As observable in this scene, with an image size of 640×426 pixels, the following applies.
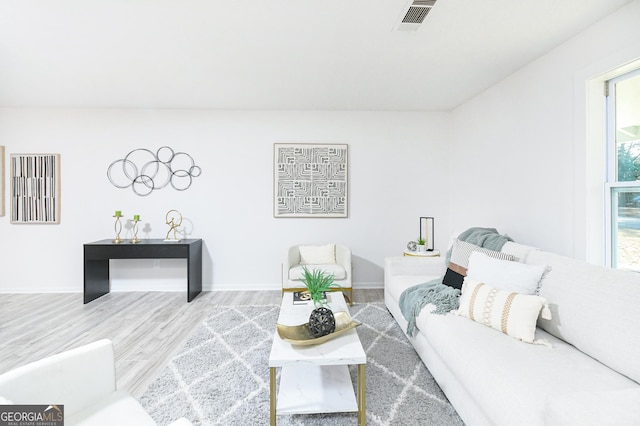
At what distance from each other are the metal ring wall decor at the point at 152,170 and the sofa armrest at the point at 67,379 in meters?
3.31

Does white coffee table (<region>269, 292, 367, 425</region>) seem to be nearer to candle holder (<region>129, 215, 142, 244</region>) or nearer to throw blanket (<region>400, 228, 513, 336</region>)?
throw blanket (<region>400, 228, 513, 336</region>)

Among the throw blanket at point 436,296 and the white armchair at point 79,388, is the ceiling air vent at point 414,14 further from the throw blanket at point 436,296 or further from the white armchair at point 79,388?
the white armchair at point 79,388

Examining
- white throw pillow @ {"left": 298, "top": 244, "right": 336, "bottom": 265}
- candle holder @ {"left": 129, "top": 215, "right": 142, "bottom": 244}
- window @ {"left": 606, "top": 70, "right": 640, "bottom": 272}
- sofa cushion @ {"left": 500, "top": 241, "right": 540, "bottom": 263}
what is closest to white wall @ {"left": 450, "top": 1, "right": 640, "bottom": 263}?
window @ {"left": 606, "top": 70, "right": 640, "bottom": 272}

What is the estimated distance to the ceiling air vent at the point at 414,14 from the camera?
6.44 ft

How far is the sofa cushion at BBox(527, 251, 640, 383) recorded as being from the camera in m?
1.42

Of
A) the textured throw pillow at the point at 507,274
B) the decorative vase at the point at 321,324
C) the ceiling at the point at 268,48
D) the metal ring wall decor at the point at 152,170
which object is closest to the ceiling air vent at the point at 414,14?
the ceiling at the point at 268,48

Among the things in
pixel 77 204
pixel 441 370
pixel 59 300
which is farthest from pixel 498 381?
pixel 77 204

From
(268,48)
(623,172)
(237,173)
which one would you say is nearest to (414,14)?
(268,48)

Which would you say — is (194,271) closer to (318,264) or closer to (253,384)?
(318,264)

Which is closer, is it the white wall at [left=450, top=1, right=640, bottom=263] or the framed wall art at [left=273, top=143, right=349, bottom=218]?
the white wall at [left=450, top=1, right=640, bottom=263]

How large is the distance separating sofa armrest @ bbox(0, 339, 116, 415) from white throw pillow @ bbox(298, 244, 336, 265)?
278 centimetres

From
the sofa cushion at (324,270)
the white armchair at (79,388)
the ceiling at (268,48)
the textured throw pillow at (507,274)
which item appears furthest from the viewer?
the sofa cushion at (324,270)

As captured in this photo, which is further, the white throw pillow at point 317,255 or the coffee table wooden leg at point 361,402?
the white throw pillow at point 317,255

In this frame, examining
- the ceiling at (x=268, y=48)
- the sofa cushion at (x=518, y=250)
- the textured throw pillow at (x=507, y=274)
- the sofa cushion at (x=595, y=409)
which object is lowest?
the sofa cushion at (x=595, y=409)
